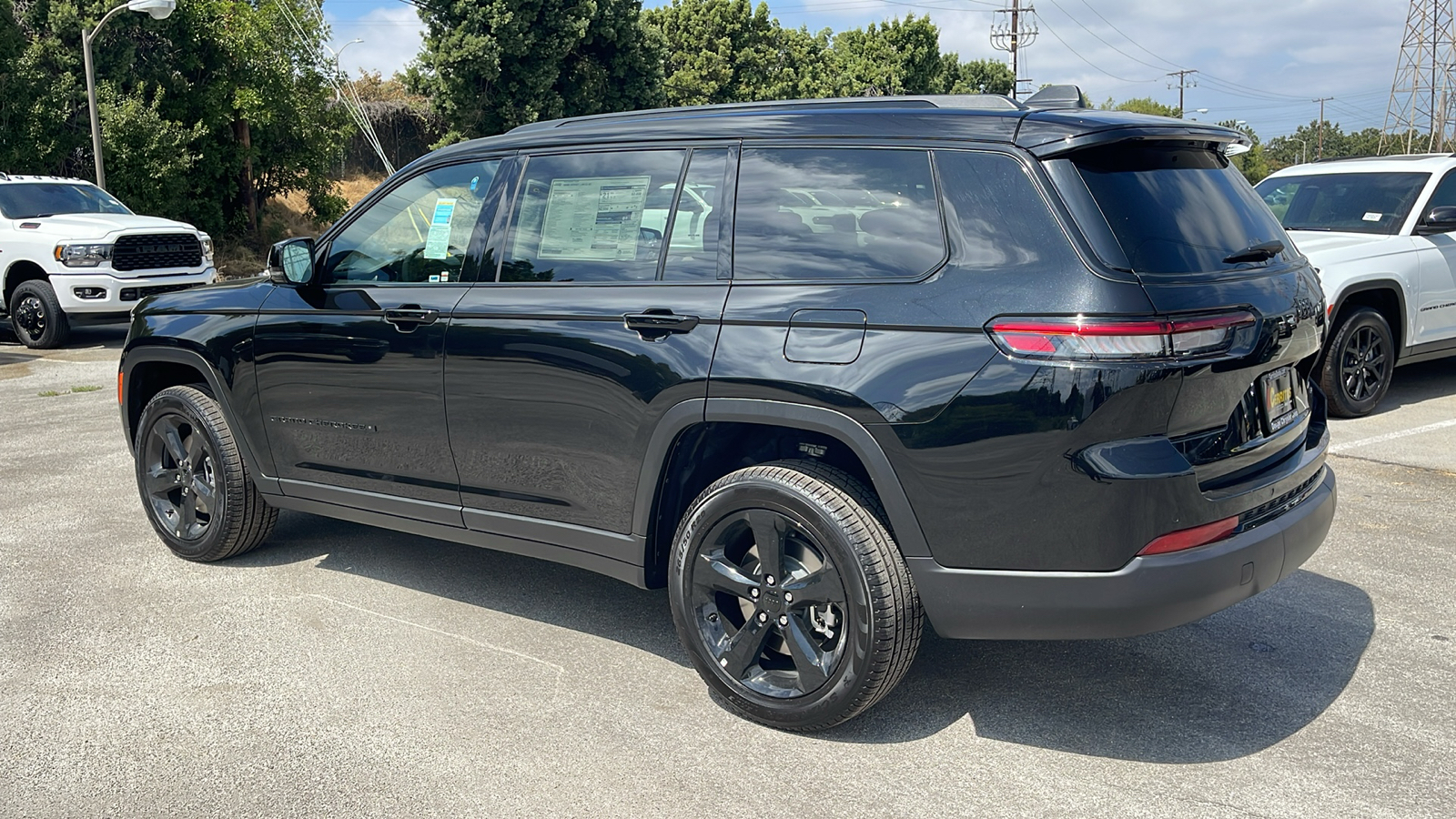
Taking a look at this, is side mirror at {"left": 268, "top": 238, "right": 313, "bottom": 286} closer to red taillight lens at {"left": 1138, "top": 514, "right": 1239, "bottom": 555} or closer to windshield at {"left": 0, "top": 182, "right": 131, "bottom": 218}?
red taillight lens at {"left": 1138, "top": 514, "right": 1239, "bottom": 555}

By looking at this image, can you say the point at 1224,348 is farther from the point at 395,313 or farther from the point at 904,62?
the point at 904,62

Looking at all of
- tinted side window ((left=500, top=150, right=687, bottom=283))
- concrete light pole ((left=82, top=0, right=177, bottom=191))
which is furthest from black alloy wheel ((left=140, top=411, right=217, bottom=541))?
concrete light pole ((left=82, top=0, right=177, bottom=191))

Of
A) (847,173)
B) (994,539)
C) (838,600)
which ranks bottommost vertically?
(838,600)

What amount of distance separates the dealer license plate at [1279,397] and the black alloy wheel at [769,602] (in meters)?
1.32

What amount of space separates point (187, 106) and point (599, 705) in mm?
23105

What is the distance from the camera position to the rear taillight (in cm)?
300

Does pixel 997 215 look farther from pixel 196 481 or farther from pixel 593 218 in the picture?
pixel 196 481

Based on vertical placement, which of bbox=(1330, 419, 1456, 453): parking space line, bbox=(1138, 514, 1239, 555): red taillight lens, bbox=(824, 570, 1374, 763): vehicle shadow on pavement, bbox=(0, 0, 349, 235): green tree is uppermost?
bbox=(0, 0, 349, 235): green tree

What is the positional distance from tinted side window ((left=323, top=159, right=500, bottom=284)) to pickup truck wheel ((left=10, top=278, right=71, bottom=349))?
11.0m

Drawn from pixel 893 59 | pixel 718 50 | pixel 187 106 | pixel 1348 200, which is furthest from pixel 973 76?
pixel 1348 200

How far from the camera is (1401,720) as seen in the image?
3.54m

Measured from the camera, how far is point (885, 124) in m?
3.48

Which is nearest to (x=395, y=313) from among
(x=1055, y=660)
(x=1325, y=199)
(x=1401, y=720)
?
(x=1055, y=660)

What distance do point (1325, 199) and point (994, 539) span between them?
737cm
